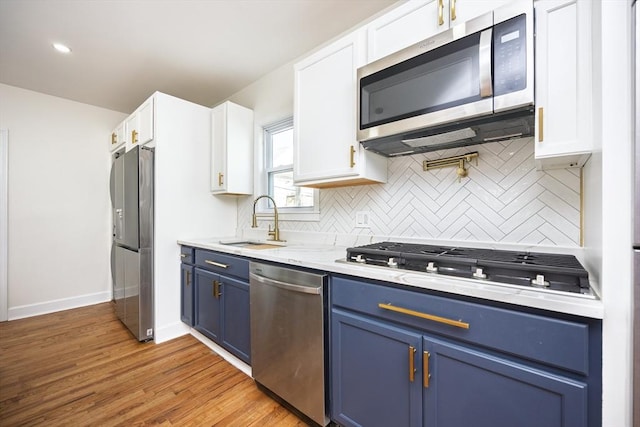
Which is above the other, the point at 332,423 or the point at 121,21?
the point at 121,21

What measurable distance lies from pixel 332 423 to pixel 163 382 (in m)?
1.22

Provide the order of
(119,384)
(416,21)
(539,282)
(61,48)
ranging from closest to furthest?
(539,282) < (416,21) < (119,384) < (61,48)

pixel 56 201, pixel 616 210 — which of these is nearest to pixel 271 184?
pixel 616 210

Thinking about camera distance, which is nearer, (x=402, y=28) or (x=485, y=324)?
(x=485, y=324)

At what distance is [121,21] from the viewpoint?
2.04 meters

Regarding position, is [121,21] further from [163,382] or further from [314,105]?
[163,382]

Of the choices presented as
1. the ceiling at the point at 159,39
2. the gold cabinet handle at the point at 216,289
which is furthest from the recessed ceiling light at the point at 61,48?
the gold cabinet handle at the point at 216,289

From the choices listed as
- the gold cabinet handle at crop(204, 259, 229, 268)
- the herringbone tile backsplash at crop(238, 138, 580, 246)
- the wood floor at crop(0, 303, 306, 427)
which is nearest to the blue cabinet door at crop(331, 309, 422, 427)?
the wood floor at crop(0, 303, 306, 427)

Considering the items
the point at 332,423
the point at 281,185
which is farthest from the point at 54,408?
the point at 281,185

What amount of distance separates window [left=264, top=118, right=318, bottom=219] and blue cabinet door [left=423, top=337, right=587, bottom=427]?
1.71 metres

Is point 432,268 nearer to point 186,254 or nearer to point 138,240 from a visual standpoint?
point 186,254

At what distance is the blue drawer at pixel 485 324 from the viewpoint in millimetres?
793

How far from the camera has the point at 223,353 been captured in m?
2.24

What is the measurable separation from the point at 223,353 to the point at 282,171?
172cm
